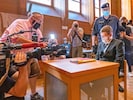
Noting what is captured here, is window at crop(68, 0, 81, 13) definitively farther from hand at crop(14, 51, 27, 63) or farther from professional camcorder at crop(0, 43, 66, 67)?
hand at crop(14, 51, 27, 63)

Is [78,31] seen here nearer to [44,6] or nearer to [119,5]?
[44,6]

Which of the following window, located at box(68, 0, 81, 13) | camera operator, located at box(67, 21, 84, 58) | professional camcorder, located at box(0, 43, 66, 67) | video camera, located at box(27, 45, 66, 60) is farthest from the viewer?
window, located at box(68, 0, 81, 13)

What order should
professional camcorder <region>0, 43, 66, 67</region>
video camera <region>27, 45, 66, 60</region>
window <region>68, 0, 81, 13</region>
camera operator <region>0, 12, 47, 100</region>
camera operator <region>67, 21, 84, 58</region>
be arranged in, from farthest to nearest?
window <region>68, 0, 81, 13</region> → camera operator <region>67, 21, 84, 58</region> → camera operator <region>0, 12, 47, 100</region> → video camera <region>27, 45, 66, 60</region> → professional camcorder <region>0, 43, 66, 67</region>

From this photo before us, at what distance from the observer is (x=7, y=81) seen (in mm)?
1261

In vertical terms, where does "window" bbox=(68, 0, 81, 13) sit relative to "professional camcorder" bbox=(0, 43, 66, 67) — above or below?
above

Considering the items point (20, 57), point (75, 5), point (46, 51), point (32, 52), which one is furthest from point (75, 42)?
point (20, 57)

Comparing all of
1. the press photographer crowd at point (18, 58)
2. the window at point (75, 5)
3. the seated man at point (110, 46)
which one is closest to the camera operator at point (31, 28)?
the press photographer crowd at point (18, 58)

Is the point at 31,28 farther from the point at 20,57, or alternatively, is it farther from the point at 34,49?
the point at 20,57

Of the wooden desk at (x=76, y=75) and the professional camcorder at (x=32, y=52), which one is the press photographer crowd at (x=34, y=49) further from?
the wooden desk at (x=76, y=75)

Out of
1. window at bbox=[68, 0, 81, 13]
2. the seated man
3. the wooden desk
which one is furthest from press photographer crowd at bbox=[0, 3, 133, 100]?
window at bbox=[68, 0, 81, 13]

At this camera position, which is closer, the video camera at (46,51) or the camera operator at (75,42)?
the video camera at (46,51)

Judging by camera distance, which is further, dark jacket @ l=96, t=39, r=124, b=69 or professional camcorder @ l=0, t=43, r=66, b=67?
dark jacket @ l=96, t=39, r=124, b=69

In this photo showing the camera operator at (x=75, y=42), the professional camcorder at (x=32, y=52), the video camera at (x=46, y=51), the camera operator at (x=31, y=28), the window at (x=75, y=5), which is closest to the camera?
the professional camcorder at (x=32, y=52)

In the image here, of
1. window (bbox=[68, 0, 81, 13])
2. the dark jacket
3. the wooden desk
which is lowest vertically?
the wooden desk
